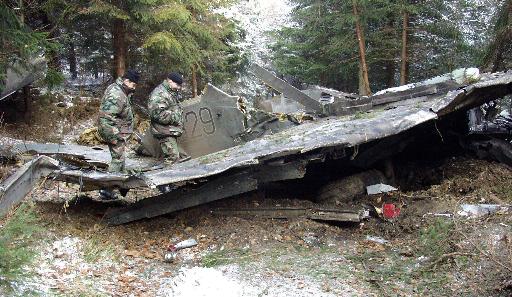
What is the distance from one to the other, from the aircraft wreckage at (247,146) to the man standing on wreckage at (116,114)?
0.41 m

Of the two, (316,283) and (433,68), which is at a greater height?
(433,68)

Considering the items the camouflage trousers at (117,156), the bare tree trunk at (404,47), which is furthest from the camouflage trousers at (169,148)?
the bare tree trunk at (404,47)

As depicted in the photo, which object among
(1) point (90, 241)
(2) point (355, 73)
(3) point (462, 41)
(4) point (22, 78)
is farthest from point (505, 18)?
(4) point (22, 78)

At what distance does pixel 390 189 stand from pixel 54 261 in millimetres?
5621

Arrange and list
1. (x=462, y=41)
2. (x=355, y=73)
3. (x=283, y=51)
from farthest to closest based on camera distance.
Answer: (x=283, y=51), (x=355, y=73), (x=462, y=41)

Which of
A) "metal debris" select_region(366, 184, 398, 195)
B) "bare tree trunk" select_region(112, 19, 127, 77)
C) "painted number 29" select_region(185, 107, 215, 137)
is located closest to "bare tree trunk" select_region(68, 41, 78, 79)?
"bare tree trunk" select_region(112, 19, 127, 77)

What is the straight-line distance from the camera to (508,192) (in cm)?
756

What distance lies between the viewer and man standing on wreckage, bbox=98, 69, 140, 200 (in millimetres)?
6754

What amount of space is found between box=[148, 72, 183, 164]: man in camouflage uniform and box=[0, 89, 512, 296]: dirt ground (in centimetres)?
107

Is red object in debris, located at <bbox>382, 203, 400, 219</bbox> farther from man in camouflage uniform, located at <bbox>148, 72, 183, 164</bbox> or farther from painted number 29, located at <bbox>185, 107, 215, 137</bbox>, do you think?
man in camouflage uniform, located at <bbox>148, 72, 183, 164</bbox>

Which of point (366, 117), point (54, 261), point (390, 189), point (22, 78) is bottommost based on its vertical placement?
point (390, 189)

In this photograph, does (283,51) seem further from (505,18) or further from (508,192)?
(508,192)

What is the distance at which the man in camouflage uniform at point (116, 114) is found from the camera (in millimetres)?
6750

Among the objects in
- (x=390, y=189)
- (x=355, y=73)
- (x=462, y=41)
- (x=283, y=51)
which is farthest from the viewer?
(x=283, y=51)
